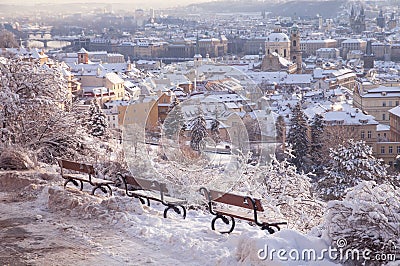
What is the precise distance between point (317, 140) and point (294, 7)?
120353 millimetres

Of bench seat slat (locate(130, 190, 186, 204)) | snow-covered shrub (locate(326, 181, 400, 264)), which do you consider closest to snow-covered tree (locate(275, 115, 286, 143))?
bench seat slat (locate(130, 190, 186, 204))

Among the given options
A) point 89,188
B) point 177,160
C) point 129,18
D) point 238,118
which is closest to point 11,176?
point 89,188

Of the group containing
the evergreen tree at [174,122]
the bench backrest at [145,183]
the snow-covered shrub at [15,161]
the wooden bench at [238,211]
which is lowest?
the snow-covered shrub at [15,161]

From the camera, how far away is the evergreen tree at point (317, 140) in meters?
16.7

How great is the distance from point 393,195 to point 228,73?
2339mm

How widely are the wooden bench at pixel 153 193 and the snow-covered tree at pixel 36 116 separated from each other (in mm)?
2350

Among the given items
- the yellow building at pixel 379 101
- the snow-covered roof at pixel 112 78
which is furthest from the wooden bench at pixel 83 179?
the snow-covered roof at pixel 112 78

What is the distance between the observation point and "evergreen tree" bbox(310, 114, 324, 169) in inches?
659

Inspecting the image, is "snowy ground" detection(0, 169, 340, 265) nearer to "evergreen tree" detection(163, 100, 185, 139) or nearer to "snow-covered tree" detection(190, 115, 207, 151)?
"evergreen tree" detection(163, 100, 185, 139)

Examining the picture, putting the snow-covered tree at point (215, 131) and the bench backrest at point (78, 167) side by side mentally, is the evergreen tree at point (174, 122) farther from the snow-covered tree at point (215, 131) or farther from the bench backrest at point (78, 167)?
the bench backrest at point (78, 167)

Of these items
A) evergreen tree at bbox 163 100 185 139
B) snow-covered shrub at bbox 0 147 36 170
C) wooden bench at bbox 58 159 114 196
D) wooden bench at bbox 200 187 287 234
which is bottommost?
snow-covered shrub at bbox 0 147 36 170

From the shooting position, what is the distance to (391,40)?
7300cm

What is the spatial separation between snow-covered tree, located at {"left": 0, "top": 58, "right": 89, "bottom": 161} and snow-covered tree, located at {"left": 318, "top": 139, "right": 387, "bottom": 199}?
484 centimetres

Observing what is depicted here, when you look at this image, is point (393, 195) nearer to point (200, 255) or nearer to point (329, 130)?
point (200, 255)
